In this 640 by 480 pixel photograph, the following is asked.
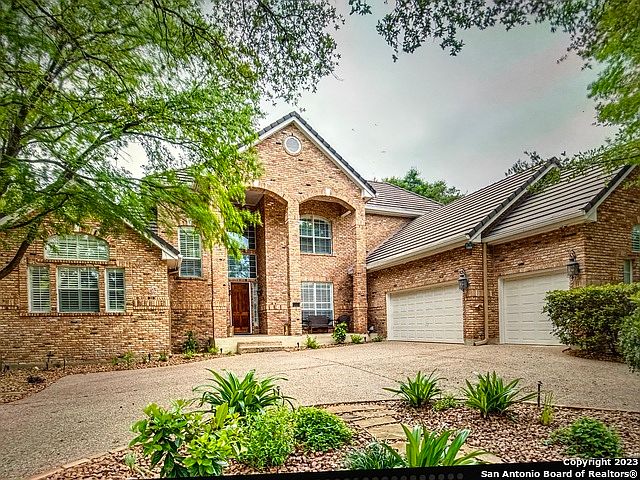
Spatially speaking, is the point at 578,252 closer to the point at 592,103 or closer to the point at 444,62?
the point at 592,103

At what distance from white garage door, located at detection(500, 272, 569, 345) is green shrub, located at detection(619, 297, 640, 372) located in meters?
0.33

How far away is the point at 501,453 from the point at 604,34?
200 centimetres

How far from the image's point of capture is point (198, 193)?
8.11 ft

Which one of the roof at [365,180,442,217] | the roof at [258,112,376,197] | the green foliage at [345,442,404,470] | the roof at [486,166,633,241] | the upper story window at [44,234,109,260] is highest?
the roof at [258,112,376,197]

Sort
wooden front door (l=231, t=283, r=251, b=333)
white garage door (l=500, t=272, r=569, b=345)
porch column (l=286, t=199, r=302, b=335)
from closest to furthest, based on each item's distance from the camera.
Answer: white garage door (l=500, t=272, r=569, b=345), wooden front door (l=231, t=283, r=251, b=333), porch column (l=286, t=199, r=302, b=335)

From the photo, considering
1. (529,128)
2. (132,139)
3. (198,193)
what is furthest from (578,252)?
(132,139)

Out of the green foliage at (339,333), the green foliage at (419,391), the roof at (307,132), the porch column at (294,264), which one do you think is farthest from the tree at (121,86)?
the green foliage at (419,391)

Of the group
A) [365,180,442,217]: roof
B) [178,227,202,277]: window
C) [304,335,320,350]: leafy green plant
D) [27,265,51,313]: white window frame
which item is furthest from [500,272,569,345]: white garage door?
[27,265,51,313]: white window frame

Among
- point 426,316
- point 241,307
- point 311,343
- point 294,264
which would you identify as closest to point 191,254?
point 241,307

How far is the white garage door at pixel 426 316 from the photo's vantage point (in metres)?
2.78

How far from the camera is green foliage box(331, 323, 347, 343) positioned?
104 inches

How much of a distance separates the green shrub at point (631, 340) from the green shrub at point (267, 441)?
1.89 m

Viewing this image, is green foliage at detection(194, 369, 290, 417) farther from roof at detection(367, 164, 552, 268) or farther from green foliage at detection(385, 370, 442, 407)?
roof at detection(367, 164, 552, 268)

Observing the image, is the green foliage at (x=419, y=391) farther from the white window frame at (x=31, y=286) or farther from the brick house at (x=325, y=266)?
the white window frame at (x=31, y=286)
